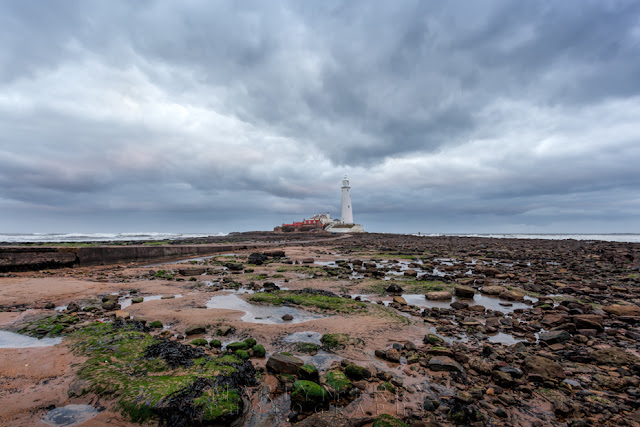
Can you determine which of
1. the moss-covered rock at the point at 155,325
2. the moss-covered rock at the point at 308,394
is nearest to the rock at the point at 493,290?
the moss-covered rock at the point at 308,394

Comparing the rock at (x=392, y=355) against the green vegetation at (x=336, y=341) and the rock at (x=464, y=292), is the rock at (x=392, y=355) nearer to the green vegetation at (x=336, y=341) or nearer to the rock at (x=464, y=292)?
the green vegetation at (x=336, y=341)

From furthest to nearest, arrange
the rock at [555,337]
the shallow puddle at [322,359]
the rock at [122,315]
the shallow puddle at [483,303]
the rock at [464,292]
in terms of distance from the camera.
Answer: the rock at [464,292] < the shallow puddle at [483,303] < the rock at [122,315] < the rock at [555,337] < the shallow puddle at [322,359]

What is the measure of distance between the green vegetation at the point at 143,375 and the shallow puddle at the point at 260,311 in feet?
8.21

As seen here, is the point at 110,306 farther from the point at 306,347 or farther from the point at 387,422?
the point at 387,422

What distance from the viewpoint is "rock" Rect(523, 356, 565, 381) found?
4109 mm

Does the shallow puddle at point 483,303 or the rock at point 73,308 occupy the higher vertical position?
the rock at point 73,308

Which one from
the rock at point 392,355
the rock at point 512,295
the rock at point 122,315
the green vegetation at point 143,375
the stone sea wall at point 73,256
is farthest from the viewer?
the stone sea wall at point 73,256

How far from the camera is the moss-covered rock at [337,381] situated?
380cm

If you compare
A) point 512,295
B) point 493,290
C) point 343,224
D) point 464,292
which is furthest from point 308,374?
point 343,224

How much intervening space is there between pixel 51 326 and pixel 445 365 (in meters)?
8.13

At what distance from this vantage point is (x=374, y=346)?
5434 millimetres

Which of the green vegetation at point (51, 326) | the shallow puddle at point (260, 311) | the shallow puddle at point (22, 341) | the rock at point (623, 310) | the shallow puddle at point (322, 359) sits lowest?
the shallow puddle at point (260, 311)

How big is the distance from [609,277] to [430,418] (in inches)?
596

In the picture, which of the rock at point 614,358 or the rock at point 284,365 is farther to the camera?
the rock at point 614,358
